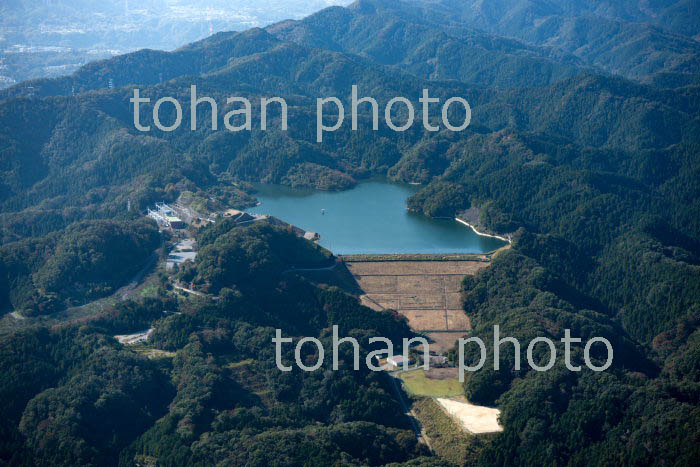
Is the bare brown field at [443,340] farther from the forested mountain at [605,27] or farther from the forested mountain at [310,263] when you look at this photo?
the forested mountain at [605,27]

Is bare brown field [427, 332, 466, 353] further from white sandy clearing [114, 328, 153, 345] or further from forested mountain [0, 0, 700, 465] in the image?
white sandy clearing [114, 328, 153, 345]

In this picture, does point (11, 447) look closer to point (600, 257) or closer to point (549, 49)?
point (600, 257)

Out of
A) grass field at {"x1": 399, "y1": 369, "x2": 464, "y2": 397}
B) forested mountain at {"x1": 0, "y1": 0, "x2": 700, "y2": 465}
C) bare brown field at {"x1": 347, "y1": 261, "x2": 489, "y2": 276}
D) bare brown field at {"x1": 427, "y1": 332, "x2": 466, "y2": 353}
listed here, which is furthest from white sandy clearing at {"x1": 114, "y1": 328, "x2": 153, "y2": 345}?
bare brown field at {"x1": 427, "y1": 332, "x2": 466, "y2": 353}

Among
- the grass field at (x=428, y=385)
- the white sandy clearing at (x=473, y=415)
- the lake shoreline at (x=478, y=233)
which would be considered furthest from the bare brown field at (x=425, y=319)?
the lake shoreline at (x=478, y=233)

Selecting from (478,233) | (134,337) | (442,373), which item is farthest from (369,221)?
(134,337)

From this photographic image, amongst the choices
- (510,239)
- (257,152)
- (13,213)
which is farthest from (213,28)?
(510,239)

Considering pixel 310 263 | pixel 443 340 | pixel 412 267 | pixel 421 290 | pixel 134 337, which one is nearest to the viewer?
pixel 134 337

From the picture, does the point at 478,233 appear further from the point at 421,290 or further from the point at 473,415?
the point at 473,415
